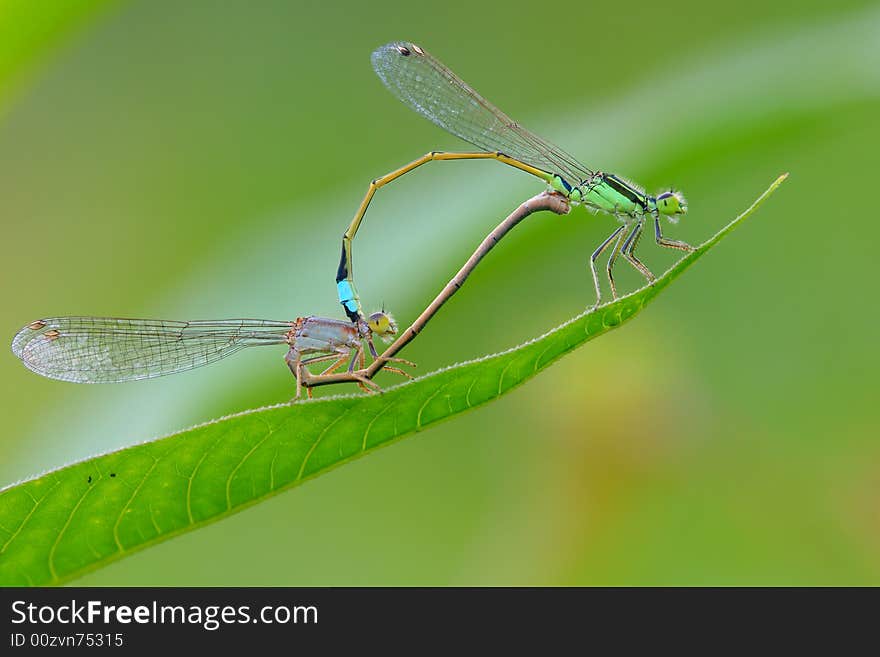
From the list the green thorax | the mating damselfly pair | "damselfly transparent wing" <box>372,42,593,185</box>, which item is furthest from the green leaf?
"damselfly transparent wing" <box>372,42,593,185</box>

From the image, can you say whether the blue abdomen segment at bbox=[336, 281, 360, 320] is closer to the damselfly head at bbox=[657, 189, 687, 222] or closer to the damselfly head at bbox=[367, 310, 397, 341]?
the damselfly head at bbox=[367, 310, 397, 341]

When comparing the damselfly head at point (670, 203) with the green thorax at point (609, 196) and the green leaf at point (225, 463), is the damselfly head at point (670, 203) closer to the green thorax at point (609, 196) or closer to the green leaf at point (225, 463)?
the green thorax at point (609, 196)

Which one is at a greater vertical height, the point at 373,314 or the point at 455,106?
the point at 455,106

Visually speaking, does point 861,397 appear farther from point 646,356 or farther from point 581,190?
point 581,190

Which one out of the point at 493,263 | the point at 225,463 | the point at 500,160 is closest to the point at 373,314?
the point at 493,263

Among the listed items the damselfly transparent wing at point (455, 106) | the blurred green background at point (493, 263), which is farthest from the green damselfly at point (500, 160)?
the blurred green background at point (493, 263)

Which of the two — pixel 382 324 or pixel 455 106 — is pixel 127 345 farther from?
pixel 455 106
